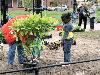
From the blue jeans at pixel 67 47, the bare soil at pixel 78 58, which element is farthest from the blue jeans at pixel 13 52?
the blue jeans at pixel 67 47

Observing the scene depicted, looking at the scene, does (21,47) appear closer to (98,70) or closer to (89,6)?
(98,70)

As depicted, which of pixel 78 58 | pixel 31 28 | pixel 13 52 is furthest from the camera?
pixel 78 58

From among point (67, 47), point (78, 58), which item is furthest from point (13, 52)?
point (78, 58)

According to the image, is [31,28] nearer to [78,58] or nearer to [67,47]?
[67,47]

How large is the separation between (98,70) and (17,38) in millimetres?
2108

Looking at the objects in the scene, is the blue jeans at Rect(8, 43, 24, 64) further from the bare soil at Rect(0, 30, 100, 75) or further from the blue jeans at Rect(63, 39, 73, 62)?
the blue jeans at Rect(63, 39, 73, 62)

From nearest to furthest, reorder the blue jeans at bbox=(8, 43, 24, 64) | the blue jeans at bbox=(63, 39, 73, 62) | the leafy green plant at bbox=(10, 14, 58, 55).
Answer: the leafy green plant at bbox=(10, 14, 58, 55), the blue jeans at bbox=(8, 43, 24, 64), the blue jeans at bbox=(63, 39, 73, 62)

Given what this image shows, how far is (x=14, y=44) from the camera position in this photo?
31.0 feet

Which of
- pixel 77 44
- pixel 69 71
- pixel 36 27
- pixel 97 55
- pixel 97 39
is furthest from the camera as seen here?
pixel 97 39

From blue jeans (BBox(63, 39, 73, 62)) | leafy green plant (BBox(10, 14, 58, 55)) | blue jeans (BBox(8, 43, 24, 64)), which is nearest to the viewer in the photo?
leafy green plant (BBox(10, 14, 58, 55))

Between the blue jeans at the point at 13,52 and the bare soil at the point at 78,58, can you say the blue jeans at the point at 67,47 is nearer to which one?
the bare soil at the point at 78,58

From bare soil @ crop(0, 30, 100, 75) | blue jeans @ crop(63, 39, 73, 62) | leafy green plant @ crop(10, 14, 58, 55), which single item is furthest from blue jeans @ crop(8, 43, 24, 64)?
blue jeans @ crop(63, 39, 73, 62)

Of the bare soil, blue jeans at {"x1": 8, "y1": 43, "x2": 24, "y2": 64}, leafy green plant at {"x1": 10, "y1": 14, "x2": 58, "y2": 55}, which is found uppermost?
leafy green plant at {"x1": 10, "y1": 14, "x2": 58, "y2": 55}

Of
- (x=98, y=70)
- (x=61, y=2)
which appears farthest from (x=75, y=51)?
(x=61, y=2)
